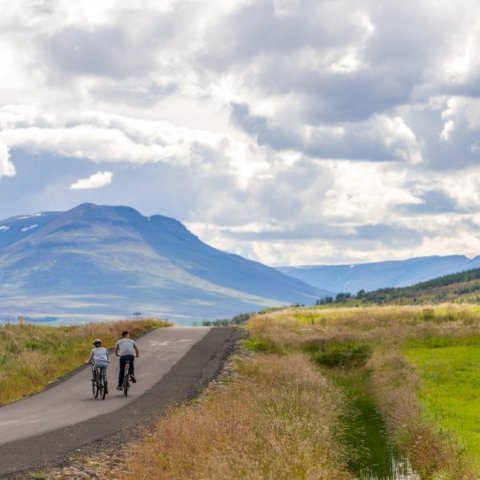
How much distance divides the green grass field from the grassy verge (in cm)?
1818

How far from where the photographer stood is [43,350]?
53000mm

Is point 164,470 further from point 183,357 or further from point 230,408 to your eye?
point 183,357

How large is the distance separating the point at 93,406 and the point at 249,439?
14.3 m

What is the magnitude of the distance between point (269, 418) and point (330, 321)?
5063 cm

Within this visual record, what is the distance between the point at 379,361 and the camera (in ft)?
151

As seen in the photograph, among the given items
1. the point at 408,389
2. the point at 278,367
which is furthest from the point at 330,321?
the point at 408,389

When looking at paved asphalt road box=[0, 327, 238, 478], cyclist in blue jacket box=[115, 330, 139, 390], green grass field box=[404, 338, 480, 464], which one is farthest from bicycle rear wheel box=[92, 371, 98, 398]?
green grass field box=[404, 338, 480, 464]

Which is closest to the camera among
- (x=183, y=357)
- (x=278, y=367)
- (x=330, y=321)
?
(x=278, y=367)

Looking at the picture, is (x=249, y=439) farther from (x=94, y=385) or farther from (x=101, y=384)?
(x=94, y=385)

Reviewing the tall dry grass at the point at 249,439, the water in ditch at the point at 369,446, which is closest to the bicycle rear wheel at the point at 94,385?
the tall dry grass at the point at 249,439

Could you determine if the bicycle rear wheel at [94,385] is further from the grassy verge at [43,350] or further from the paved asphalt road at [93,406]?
the grassy verge at [43,350]

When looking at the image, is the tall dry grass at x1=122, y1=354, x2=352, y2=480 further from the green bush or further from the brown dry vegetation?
the green bush

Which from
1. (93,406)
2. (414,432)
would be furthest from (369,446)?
(93,406)

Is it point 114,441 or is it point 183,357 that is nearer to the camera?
point 114,441
